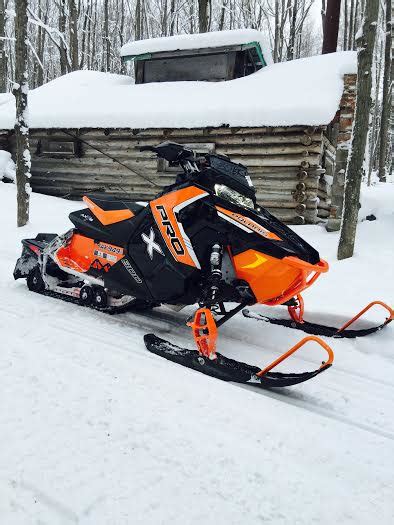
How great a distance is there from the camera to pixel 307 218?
8195mm

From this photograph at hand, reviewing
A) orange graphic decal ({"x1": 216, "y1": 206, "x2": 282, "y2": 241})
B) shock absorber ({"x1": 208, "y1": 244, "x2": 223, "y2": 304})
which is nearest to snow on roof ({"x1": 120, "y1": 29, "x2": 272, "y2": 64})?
orange graphic decal ({"x1": 216, "y1": 206, "x2": 282, "y2": 241})

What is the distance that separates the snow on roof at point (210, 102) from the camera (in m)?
7.80

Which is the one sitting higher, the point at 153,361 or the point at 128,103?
the point at 128,103

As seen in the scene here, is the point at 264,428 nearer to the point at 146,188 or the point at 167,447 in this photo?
the point at 167,447

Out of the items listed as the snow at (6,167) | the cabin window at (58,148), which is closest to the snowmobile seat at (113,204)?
the cabin window at (58,148)

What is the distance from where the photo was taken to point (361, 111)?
5.15m

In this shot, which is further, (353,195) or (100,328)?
(353,195)

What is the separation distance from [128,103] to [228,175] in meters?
7.83

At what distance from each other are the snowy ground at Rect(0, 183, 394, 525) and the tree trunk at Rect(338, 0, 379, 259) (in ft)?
8.12

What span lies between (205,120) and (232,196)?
6.13 m

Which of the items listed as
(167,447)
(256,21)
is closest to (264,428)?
(167,447)

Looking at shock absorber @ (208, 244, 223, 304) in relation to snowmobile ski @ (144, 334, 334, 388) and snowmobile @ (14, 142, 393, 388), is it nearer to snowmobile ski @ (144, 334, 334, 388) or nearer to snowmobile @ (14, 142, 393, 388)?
snowmobile @ (14, 142, 393, 388)

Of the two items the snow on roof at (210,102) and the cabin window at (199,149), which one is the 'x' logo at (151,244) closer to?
the snow on roof at (210,102)

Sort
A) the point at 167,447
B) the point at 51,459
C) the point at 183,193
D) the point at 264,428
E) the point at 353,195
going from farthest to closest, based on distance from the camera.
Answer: the point at 353,195, the point at 183,193, the point at 264,428, the point at 167,447, the point at 51,459
